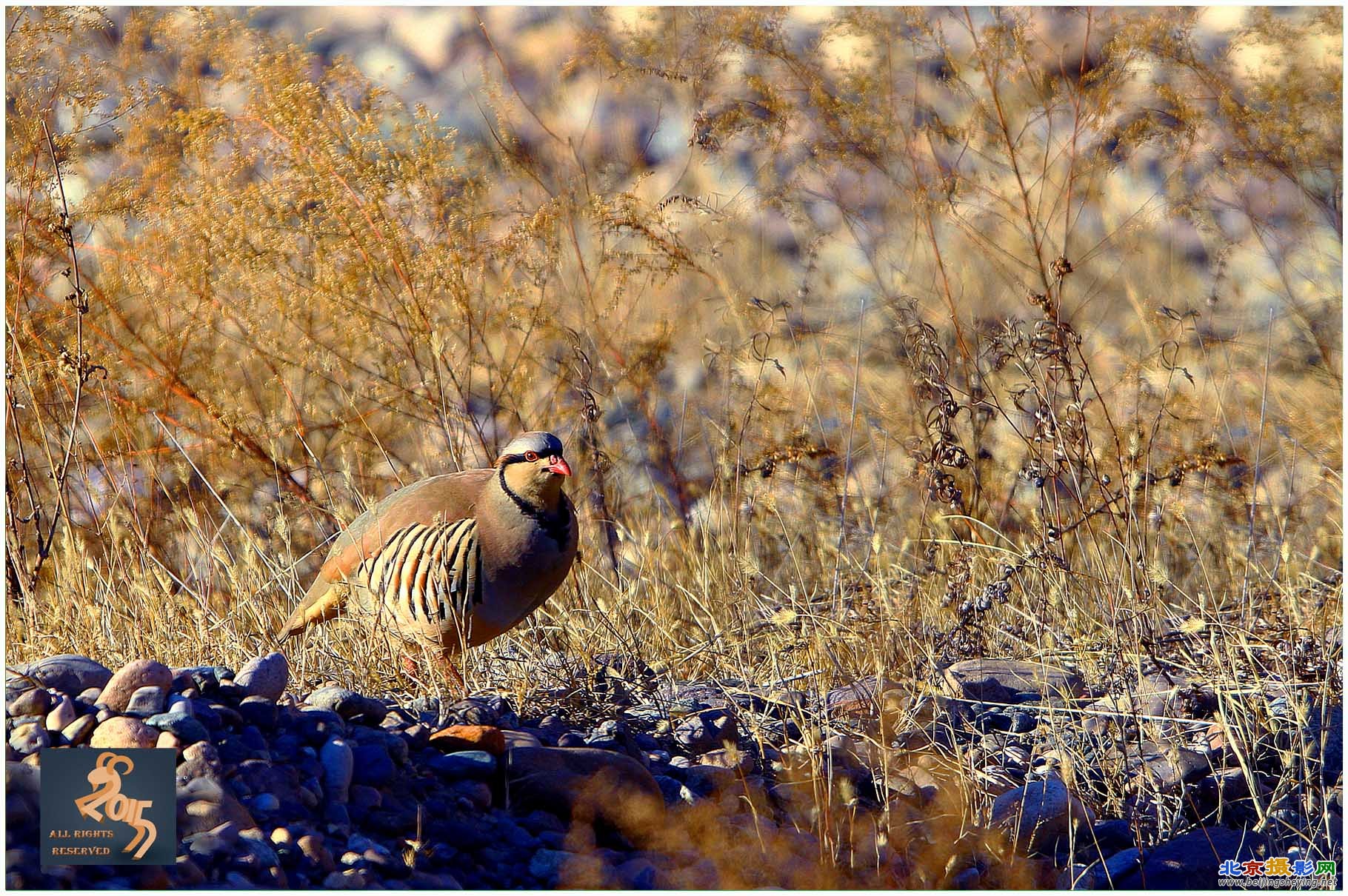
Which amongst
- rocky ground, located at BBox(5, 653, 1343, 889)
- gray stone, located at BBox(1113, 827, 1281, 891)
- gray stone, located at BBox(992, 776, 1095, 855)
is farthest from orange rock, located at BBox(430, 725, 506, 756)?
gray stone, located at BBox(1113, 827, 1281, 891)

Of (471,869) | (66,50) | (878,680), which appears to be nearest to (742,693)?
(878,680)

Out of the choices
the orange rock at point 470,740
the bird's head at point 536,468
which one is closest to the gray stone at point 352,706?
the orange rock at point 470,740

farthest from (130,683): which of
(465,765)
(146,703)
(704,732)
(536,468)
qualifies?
(704,732)

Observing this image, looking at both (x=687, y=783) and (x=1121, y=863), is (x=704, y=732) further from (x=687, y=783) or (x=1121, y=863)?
(x=1121, y=863)

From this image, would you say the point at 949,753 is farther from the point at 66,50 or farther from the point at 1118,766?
the point at 66,50

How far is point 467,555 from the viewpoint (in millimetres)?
3021

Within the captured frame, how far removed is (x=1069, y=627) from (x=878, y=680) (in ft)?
2.61

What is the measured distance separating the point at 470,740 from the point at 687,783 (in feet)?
1.67

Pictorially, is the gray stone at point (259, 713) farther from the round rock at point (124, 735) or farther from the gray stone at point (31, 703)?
the gray stone at point (31, 703)

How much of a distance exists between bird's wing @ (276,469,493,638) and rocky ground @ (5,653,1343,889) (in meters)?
0.30

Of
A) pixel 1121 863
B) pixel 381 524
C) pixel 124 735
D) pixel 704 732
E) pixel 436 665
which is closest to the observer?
pixel 124 735

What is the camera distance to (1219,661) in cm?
273

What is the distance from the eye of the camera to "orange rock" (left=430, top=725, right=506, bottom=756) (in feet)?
8.34

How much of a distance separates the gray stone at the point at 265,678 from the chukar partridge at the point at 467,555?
46 centimetres
